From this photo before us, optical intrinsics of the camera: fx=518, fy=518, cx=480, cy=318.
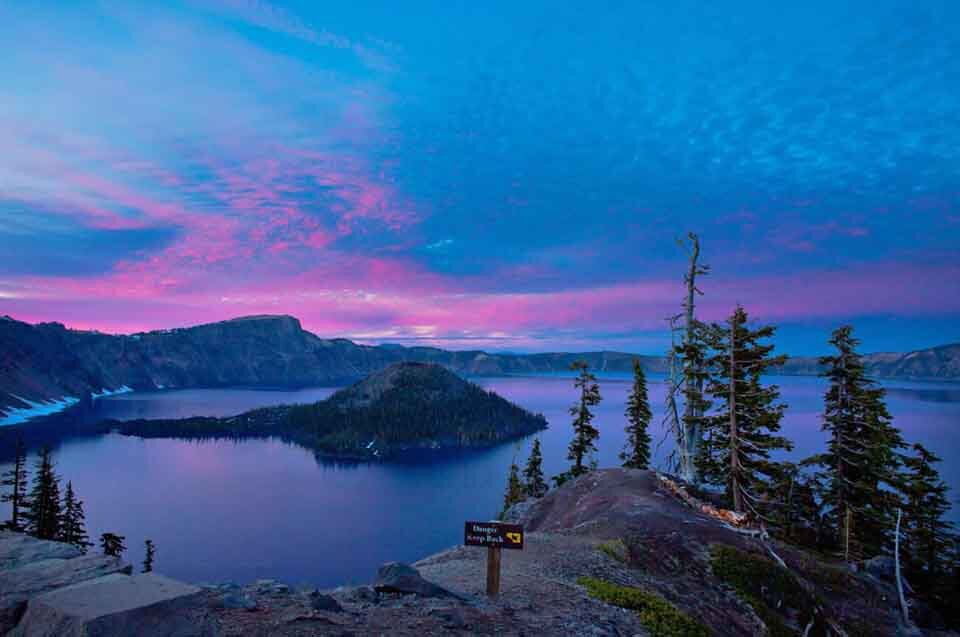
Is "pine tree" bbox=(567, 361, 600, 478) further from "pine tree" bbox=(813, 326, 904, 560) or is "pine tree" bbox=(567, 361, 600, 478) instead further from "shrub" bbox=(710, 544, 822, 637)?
"shrub" bbox=(710, 544, 822, 637)

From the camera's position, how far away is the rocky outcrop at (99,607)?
22.7 ft

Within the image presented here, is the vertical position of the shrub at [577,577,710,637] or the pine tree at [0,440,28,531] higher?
the shrub at [577,577,710,637]

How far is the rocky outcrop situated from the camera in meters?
6.91

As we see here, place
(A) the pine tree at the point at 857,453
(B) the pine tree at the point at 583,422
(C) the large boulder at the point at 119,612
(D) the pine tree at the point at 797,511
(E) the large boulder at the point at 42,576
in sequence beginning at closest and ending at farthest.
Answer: (C) the large boulder at the point at 119,612 → (E) the large boulder at the point at 42,576 → (A) the pine tree at the point at 857,453 → (D) the pine tree at the point at 797,511 → (B) the pine tree at the point at 583,422

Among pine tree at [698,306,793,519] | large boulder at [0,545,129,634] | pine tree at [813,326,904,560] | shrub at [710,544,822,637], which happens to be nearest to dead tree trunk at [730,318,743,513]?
pine tree at [698,306,793,519]

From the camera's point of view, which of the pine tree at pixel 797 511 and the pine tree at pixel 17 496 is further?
the pine tree at pixel 17 496

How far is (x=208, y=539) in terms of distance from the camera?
336 ft

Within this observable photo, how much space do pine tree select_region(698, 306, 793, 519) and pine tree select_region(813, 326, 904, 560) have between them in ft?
19.8

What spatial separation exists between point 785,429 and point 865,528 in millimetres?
147583

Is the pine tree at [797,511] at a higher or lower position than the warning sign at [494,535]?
lower

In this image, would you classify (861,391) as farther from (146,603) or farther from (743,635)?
(146,603)

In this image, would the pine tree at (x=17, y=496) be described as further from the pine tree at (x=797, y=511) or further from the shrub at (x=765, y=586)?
the pine tree at (x=797, y=511)

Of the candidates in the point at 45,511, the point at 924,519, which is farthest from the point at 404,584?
the point at 45,511

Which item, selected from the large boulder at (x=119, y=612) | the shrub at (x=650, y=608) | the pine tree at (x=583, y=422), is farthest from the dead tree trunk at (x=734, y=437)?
the large boulder at (x=119, y=612)
